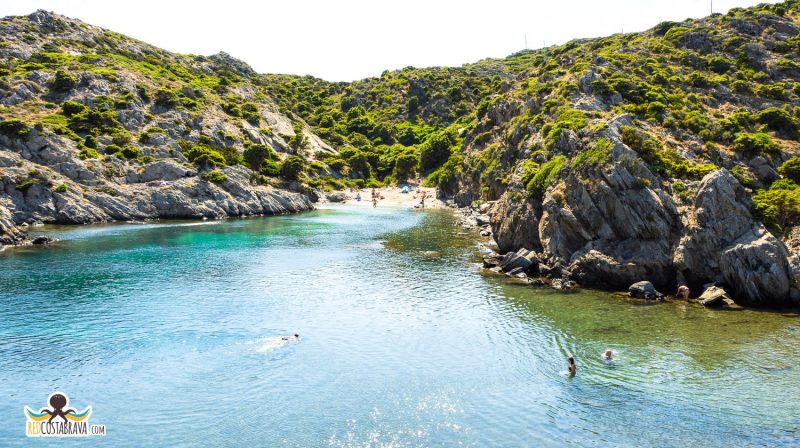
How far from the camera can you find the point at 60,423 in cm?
2859

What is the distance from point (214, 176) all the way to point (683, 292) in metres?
107

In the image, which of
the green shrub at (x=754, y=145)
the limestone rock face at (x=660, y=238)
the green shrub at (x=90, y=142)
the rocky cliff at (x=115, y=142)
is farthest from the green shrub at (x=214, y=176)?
the green shrub at (x=754, y=145)

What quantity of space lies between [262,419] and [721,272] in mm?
44547

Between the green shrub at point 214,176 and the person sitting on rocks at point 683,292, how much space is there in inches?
4184

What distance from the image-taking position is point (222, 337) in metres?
42.1

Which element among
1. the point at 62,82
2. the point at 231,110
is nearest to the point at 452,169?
the point at 231,110

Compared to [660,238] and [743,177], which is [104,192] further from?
[743,177]

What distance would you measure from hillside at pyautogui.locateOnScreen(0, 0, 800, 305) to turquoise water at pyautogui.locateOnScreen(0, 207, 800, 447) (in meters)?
7.91

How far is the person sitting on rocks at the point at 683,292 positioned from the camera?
50.4 m

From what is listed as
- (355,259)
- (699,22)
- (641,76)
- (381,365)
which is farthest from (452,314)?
(699,22)

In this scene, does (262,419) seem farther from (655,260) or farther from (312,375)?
(655,260)

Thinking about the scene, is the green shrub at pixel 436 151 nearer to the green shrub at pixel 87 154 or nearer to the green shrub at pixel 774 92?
the green shrub at pixel 87 154

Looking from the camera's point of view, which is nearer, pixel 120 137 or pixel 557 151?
pixel 557 151

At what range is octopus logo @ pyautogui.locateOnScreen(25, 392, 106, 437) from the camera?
2752 cm
